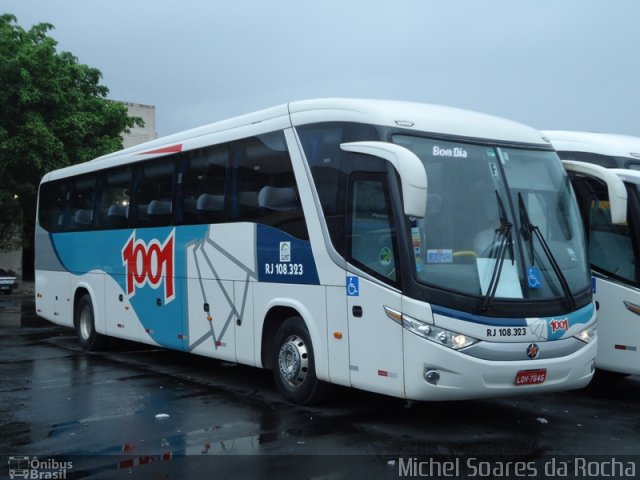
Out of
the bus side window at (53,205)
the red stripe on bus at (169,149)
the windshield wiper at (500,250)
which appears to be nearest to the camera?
the windshield wiper at (500,250)

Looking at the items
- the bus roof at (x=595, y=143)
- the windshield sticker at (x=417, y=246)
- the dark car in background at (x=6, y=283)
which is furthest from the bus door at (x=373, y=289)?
the dark car in background at (x=6, y=283)

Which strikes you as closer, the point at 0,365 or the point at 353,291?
the point at 353,291

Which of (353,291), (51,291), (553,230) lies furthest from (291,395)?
(51,291)

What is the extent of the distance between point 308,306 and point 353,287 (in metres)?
0.84

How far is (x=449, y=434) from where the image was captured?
7605 mm

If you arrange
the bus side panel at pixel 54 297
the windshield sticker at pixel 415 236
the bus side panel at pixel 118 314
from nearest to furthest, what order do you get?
the windshield sticker at pixel 415 236 < the bus side panel at pixel 118 314 < the bus side panel at pixel 54 297

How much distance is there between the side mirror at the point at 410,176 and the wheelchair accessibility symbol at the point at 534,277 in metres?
1.30

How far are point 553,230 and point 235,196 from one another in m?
3.99

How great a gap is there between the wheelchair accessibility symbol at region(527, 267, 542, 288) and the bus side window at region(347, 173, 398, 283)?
1.31 meters

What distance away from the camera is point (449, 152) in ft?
26.0

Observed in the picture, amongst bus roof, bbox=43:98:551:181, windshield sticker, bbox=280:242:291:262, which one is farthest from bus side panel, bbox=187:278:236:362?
bus roof, bbox=43:98:551:181

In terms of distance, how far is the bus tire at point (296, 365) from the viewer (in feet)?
28.5

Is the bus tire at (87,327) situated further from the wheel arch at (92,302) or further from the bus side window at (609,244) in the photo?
the bus side window at (609,244)

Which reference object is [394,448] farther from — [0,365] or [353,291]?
[0,365]
